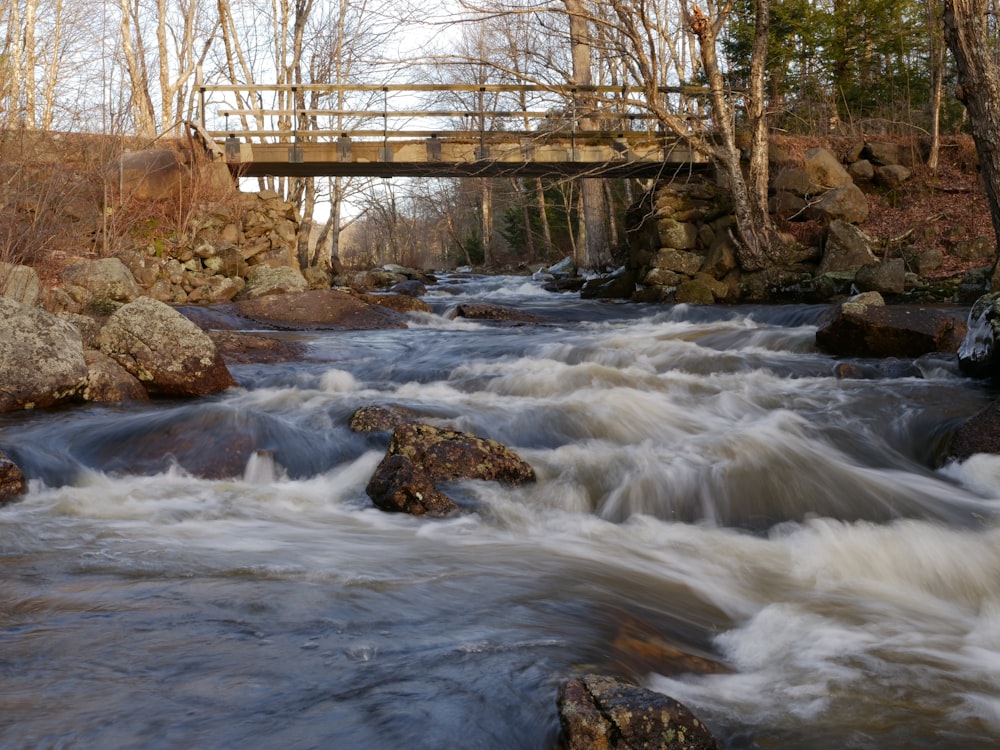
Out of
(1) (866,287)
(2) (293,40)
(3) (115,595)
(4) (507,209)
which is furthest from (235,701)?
(4) (507,209)

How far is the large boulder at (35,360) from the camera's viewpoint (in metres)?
7.06

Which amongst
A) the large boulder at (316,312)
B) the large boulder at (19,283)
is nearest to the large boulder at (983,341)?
the large boulder at (316,312)

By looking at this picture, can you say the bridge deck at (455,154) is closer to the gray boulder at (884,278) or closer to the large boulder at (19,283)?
the gray boulder at (884,278)

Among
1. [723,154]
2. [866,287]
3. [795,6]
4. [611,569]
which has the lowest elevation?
[611,569]

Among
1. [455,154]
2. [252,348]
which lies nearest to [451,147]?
[455,154]

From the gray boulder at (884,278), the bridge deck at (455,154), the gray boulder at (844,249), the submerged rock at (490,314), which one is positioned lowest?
the submerged rock at (490,314)

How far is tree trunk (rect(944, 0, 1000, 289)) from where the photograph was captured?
9.56 m

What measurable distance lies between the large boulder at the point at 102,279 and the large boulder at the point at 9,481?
708 cm

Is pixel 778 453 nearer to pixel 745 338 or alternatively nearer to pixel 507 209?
pixel 745 338

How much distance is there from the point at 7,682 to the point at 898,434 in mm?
6484

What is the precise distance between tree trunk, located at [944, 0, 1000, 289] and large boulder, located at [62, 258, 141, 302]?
1097cm

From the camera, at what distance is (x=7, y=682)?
266 cm

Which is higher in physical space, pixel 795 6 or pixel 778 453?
pixel 795 6

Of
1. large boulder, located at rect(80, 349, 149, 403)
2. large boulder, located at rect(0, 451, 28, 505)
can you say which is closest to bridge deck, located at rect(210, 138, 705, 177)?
large boulder, located at rect(80, 349, 149, 403)
